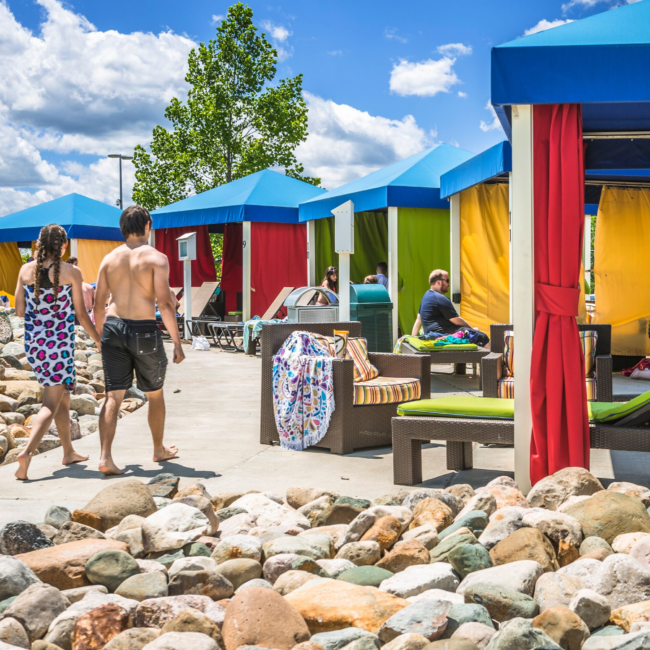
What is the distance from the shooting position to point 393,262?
37.7 feet

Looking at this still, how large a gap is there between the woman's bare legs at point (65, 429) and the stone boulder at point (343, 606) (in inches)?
105

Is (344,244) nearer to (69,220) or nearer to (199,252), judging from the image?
(199,252)

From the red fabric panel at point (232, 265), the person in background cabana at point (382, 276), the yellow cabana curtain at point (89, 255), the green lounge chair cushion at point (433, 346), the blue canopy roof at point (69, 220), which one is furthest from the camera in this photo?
the yellow cabana curtain at point (89, 255)

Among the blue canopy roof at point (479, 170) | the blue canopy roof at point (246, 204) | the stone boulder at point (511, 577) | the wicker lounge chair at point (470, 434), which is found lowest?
the stone boulder at point (511, 577)

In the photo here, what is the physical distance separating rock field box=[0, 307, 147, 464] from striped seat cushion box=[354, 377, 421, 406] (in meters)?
2.20

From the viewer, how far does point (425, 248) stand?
11695mm

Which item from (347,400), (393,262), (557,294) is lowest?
(347,400)

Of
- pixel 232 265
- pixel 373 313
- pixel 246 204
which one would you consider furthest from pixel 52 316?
pixel 232 265

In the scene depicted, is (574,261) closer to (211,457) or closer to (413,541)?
(413,541)

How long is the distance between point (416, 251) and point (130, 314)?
7.46 meters

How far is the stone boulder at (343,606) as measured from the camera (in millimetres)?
2506

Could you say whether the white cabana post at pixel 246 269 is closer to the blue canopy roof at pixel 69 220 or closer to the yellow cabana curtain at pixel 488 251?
the yellow cabana curtain at pixel 488 251

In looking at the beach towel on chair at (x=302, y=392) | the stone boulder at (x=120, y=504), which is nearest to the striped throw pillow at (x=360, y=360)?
the beach towel on chair at (x=302, y=392)

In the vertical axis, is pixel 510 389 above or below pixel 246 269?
below
